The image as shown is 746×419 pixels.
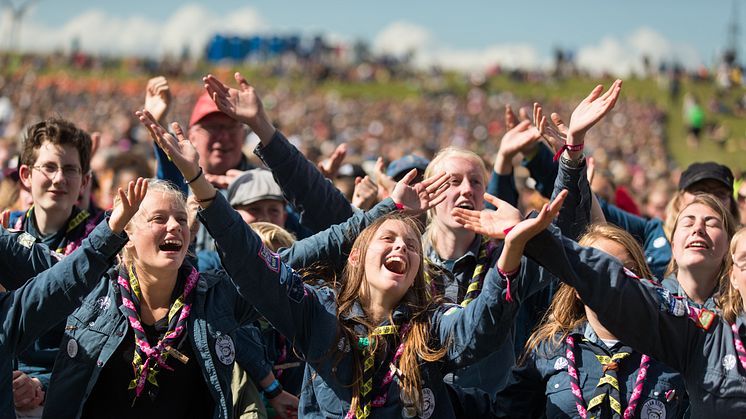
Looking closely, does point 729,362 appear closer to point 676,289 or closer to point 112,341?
point 676,289

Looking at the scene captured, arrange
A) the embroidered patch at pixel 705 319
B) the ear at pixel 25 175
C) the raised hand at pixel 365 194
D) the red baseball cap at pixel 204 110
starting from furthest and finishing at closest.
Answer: the red baseball cap at pixel 204 110 → the raised hand at pixel 365 194 → the ear at pixel 25 175 → the embroidered patch at pixel 705 319

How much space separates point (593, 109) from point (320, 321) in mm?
1542

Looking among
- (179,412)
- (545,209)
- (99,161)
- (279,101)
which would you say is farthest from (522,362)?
(279,101)

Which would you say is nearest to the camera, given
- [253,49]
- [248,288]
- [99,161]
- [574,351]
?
[248,288]

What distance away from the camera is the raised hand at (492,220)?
3635 mm

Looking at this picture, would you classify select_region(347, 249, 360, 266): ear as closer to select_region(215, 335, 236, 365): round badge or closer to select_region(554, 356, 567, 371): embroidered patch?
select_region(215, 335, 236, 365): round badge

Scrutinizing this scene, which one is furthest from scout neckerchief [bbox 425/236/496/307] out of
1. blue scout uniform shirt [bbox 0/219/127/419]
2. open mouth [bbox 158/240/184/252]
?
blue scout uniform shirt [bbox 0/219/127/419]

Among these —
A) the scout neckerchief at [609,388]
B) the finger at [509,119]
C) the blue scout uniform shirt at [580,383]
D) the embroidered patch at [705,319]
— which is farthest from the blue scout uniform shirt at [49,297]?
the finger at [509,119]

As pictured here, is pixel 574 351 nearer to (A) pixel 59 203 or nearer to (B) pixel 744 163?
(A) pixel 59 203

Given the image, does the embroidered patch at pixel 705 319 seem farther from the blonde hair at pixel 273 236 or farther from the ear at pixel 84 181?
the ear at pixel 84 181

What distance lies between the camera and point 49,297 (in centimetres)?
396

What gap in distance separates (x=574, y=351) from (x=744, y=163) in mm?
31489

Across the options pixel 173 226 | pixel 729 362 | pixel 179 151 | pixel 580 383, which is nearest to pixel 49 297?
pixel 173 226

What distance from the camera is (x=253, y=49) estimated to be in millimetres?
80375
